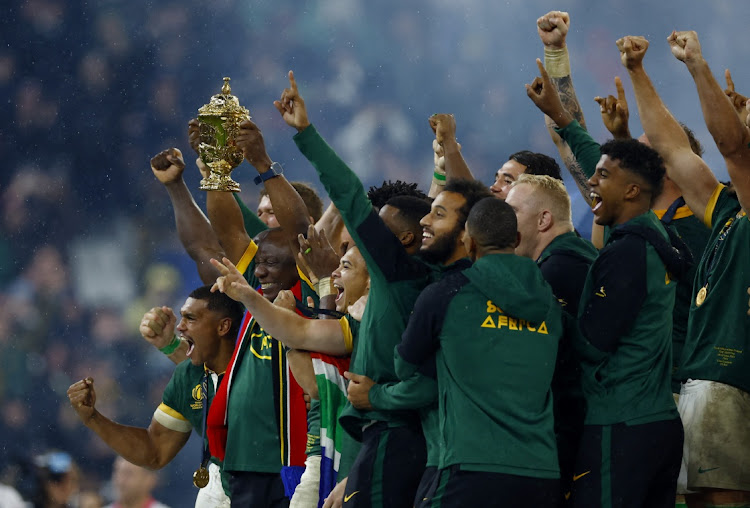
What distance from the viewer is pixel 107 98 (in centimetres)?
929

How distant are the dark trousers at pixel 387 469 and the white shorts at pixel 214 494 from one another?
1.35 meters

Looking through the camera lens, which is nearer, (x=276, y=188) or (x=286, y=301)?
(x=286, y=301)

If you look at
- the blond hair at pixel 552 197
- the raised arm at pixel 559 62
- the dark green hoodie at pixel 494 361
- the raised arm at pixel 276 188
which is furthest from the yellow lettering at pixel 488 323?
the raised arm at pixel 559 62

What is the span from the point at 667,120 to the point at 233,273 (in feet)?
5.33

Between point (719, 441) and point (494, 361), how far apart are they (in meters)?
1.12

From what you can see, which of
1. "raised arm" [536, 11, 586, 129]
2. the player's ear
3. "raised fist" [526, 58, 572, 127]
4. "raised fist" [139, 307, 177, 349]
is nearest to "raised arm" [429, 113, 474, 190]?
"raised fist" [526, 58, 572, 127]

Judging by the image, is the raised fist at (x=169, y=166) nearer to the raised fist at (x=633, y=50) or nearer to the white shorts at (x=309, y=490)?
the white shorts at (x=309, y=490)

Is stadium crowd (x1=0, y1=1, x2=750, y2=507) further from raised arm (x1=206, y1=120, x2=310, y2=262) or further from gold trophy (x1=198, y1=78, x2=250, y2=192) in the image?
gold trophy (x1=198, y1=78, x2=250, y2=192)

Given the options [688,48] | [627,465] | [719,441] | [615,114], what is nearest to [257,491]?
[627,465]

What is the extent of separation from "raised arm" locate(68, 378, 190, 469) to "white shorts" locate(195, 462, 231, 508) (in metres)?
0.27

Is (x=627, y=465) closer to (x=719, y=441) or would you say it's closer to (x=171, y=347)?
(x=719, y=441)

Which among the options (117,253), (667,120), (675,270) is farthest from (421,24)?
(675,270)

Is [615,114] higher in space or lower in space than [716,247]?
higher

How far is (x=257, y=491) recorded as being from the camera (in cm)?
428
